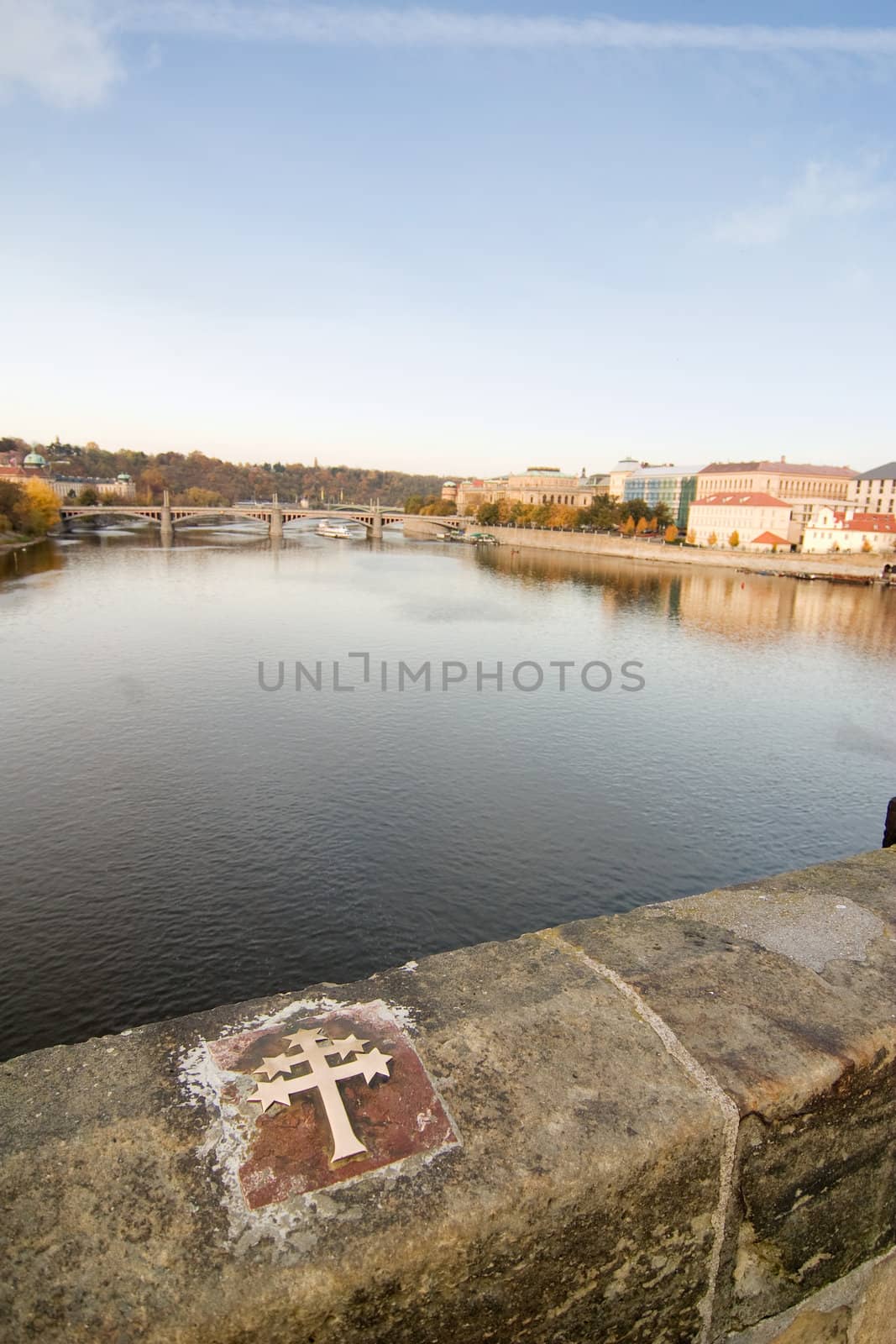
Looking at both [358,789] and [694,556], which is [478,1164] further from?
[694,556]

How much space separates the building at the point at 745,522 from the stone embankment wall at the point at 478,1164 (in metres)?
76.3

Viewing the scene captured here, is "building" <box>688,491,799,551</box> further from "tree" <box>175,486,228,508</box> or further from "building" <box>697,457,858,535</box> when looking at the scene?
"tree" <box>175,486,228,508</box>

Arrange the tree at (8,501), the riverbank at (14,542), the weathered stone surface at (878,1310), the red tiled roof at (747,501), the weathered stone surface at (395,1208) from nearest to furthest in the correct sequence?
the weathered stone surface at (395,1208), the weathered stone surface at (878,1310), the riverbank at (14,542), the tree at (8,501), the red tiled roof at (747,501)

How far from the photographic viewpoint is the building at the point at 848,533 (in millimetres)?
67500

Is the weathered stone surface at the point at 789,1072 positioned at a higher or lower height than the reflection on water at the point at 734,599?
higher

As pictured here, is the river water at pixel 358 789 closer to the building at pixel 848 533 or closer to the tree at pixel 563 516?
the building at pixel 848 533

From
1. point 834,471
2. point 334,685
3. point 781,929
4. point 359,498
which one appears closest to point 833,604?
point 334,685

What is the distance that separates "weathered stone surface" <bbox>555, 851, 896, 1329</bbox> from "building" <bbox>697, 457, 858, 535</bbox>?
317 ft

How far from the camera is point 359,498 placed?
193875 millimetres

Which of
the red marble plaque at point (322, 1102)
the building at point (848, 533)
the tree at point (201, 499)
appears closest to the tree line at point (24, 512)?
the red marble plaque at point (322, 1102)

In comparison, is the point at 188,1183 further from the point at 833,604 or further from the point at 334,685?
the point at 833,604

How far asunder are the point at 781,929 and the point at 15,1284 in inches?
92.6

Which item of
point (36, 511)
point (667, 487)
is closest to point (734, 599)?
point (36, 511)

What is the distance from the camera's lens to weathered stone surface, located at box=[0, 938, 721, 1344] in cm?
156
